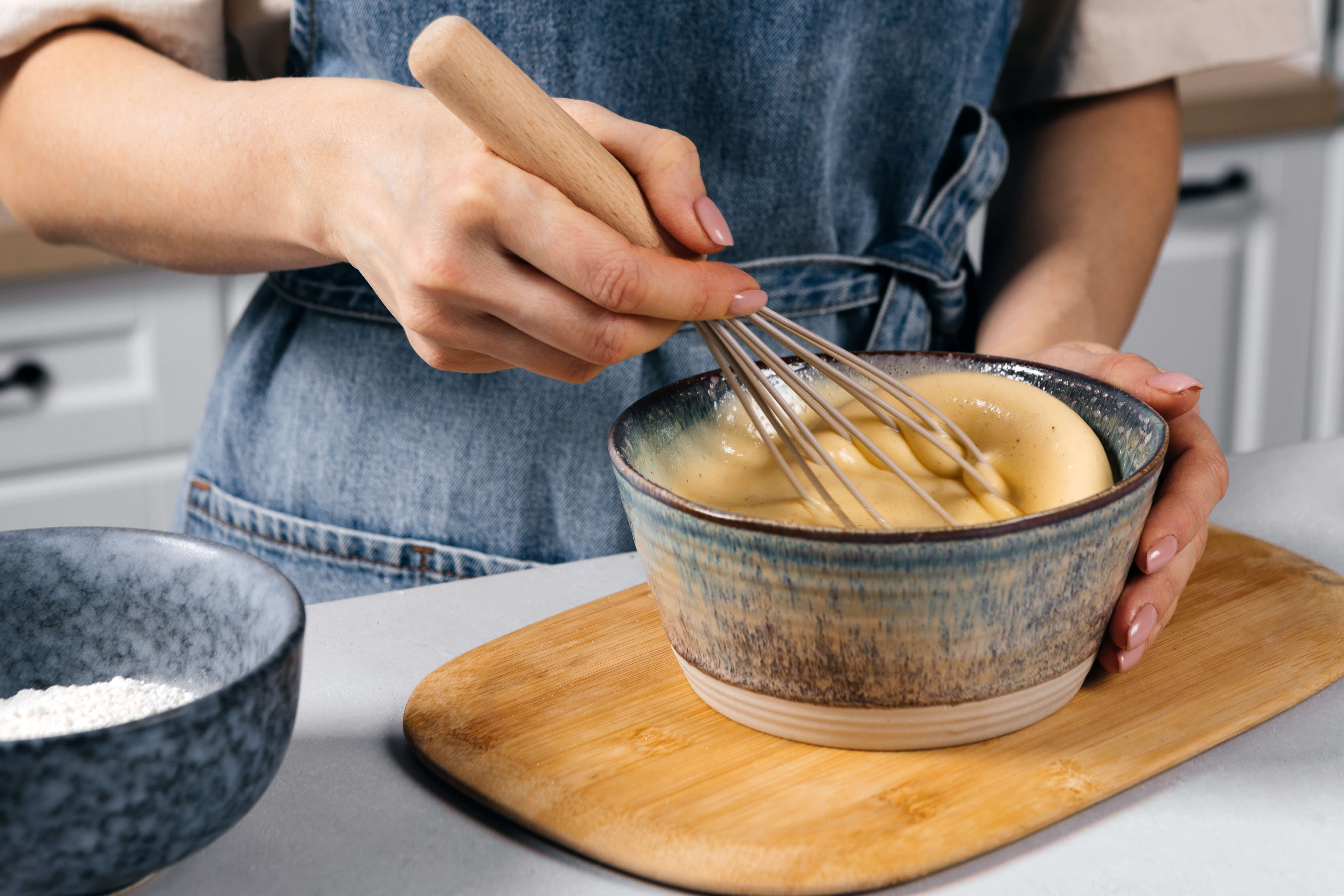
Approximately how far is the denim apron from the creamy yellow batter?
18cm

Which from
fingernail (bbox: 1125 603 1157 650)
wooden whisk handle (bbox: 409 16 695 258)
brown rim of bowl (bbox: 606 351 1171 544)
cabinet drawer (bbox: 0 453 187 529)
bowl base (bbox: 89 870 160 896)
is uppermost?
wooden whisk handle (bbox: 409 16 695 258)

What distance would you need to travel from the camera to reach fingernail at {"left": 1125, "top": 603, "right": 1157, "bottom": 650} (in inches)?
17.6

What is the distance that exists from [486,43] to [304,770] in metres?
0.26

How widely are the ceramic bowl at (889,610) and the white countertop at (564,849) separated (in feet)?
0.17

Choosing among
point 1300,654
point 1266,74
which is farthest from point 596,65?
point 1266,74

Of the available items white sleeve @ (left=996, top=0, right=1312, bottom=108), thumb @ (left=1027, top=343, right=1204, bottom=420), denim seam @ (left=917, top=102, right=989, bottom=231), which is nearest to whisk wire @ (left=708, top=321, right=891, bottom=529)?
thumb @ (left=1027, top=343, right=1204, bottom=420)

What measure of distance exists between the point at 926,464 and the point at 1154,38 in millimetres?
480

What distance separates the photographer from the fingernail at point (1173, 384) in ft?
1.66

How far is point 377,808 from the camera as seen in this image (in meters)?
0.41

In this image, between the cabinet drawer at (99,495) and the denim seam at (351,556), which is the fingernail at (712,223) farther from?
the cabinet drawer at (99,495)

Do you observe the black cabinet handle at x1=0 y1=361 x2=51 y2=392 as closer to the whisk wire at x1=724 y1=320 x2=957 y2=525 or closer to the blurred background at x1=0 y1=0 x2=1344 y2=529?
the blurred background at x1=0 y1=0 x2=1344 y2=529

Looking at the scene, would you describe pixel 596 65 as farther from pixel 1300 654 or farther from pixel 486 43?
pixel 1300 654

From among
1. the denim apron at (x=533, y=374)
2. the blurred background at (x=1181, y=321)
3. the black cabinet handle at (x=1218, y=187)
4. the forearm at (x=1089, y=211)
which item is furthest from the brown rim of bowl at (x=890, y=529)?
the black cabinet handle at (x=1218, y=187)

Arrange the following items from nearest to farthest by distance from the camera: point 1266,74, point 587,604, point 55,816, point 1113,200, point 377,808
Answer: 1. point 55,816
2. point 377,808
3. point 587,604
4. point 1113,200
5. point 1266,74
